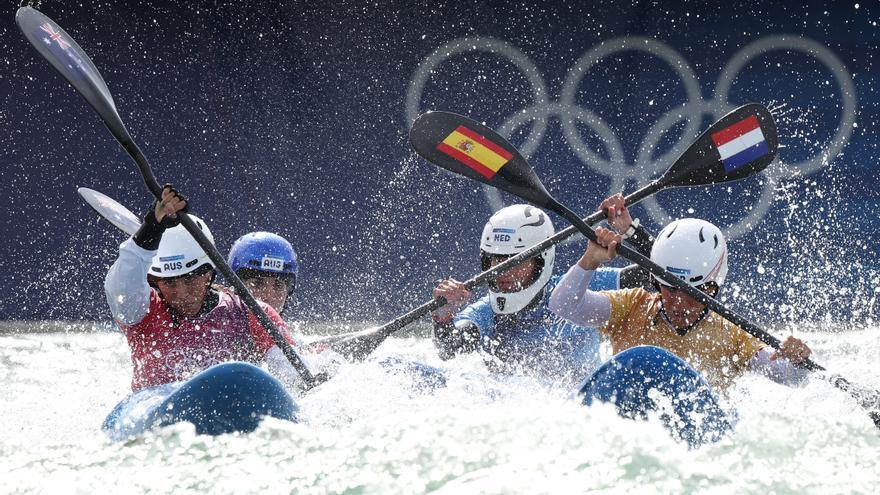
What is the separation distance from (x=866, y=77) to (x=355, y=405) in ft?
19.5

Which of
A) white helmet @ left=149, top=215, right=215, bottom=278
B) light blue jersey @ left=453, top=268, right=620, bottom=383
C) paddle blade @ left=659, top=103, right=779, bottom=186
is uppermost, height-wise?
paddle blade @ left=659, top=103, right=779, bottom=186

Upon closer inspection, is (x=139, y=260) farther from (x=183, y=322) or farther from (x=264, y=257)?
(x=264, y=257)

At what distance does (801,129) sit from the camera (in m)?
8.80

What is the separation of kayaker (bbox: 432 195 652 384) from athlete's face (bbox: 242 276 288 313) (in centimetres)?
105

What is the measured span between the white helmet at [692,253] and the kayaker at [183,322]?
1.66m

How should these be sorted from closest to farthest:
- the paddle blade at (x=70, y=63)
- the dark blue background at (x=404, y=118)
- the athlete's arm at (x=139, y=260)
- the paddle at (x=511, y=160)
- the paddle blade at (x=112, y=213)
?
the athlete's arm at (x=139, y=260) < the paddle blade at (x=70, y=63) < the paddle at (x=511, y=160) < the paddle blade at (x=112, y=213) < the dark blue background at (x=404, y=118)

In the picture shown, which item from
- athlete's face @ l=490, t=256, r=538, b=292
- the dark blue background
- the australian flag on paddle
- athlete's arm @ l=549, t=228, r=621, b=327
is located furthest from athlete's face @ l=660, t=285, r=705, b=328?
the dark blue background

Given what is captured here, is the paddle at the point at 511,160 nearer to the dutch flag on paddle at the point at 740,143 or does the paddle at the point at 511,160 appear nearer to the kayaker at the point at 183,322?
the dutch flag on paddle at the point at 740,143

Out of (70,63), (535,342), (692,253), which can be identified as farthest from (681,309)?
(70,63)

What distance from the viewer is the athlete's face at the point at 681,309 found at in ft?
16.0

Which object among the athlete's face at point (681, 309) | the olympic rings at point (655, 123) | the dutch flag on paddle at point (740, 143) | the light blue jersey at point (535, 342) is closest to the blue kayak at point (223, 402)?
the light blue jersey at point (535, 342)

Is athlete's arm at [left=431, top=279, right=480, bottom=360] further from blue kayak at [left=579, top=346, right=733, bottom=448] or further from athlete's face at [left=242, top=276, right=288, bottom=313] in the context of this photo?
blue kayak at [left=579, top=346, right=733, bottom=448]

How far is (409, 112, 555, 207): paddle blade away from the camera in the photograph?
5188mm

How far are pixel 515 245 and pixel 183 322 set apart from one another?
157 centimetres
